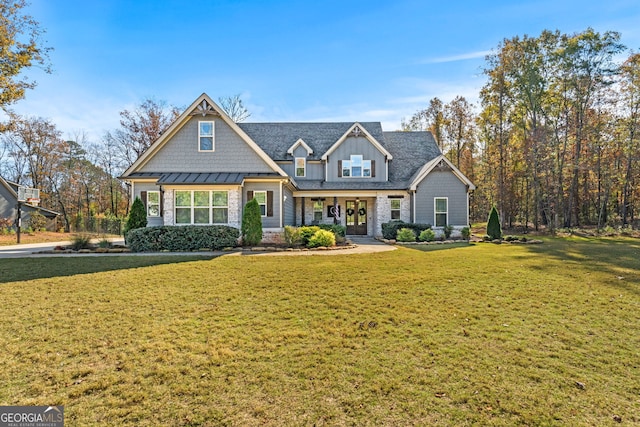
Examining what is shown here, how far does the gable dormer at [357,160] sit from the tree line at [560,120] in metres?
12.5

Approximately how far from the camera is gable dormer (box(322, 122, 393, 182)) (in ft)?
71.1

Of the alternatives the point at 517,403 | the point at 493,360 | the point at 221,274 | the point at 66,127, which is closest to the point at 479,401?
the point at 517,403

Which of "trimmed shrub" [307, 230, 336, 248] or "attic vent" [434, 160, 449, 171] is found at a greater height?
"attic vent" [434, 160, 449, 171]

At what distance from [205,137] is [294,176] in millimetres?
7123

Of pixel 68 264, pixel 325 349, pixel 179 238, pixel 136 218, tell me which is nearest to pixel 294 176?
pixel 179 238

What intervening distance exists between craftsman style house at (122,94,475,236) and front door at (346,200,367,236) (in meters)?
0.07

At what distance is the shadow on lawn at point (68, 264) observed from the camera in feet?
28.5

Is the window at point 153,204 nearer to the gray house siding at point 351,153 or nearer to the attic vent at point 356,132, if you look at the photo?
the gray house siding at point 351,153

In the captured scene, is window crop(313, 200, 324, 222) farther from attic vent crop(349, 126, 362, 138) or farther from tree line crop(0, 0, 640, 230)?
tree line crop(0, 0, 640, 230)

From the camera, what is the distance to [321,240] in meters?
14.3

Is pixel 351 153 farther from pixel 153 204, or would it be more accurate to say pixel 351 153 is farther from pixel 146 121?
pixel 146 121

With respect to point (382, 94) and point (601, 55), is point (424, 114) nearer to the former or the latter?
point (601, 55)

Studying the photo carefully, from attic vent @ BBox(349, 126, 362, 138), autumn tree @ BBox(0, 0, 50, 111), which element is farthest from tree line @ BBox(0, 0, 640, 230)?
attic vent @ BBox(349, 126, 362, 138)

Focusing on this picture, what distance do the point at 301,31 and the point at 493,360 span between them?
1443cm
